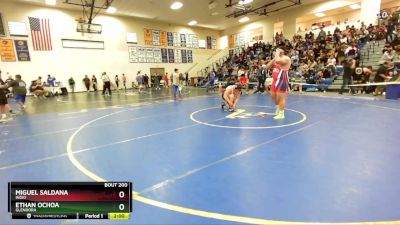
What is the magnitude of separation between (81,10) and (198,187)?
22.4m

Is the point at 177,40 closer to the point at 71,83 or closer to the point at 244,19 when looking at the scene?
the point at 244,19

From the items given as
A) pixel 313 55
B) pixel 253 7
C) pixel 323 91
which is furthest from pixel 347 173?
pixel 253 7

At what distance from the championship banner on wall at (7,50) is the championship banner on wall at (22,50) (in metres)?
0.30

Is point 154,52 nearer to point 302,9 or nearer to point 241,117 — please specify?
point 302,9

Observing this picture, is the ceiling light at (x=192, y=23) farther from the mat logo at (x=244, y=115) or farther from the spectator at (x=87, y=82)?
the mat logo at (x=244, y=115)

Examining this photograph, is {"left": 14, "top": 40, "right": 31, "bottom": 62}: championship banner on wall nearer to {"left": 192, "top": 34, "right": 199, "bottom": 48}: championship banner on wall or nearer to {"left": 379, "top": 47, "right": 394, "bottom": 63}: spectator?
{"left": 192, "top": 34, "right": 199, "bottom": 48}: championship banner on wall

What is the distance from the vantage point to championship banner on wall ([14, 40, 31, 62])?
18.1m

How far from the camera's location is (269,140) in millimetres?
4730

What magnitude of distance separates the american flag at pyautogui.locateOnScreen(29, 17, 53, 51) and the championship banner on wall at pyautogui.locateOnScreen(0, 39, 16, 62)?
1461 mm

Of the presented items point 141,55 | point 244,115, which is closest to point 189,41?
point 141,55

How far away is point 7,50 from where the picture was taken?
58.1 feet

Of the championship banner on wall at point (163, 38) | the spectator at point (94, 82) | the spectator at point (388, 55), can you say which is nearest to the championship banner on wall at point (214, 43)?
the championship banner on wall at point (163, 38)
